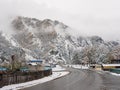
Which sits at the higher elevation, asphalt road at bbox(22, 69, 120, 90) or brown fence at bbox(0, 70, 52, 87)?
brown fence at bbox(0, 70, 52, 87)

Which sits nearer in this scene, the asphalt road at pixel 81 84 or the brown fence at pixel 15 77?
the asphalt road at pixel 81 84

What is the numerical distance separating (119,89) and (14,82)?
14.2 meters

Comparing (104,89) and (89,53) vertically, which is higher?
(89,53)

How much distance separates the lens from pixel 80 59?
19100 cm

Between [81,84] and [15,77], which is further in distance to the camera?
[15,77]

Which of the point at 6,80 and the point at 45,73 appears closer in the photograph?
the point at 6,80

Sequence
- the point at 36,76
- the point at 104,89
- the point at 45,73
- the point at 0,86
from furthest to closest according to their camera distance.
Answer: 1. the point at 45,73
2. the point at 36,76
3. the point at 0,86
4. the point at 104,89

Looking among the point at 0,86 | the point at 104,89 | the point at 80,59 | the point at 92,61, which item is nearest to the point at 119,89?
the point at 104,89

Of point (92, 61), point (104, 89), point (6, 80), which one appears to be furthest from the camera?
point (92, 61)

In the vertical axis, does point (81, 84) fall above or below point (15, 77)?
below

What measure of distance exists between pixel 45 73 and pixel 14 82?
750 inches

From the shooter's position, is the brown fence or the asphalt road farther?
the brown fence

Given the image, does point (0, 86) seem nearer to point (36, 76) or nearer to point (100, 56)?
point (36, 76)

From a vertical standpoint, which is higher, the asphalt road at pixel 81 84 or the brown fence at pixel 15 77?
the brown fence at pixel 15 77
